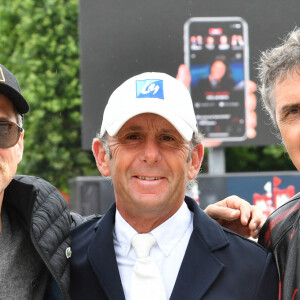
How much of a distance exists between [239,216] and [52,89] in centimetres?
847

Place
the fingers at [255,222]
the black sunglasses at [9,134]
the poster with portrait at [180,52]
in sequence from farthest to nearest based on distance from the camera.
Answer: the poster with portrait at [180,52], the fingers at [255,222], the black sunglasses at [9,134]

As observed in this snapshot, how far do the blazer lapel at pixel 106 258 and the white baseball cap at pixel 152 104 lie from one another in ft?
1.37

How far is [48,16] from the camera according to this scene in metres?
11.7

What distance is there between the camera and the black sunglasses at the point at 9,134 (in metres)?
3.03

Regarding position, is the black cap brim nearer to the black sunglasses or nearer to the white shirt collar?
the black sunglasses

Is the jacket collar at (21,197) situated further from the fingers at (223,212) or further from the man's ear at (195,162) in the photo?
the fingers at (223,212)

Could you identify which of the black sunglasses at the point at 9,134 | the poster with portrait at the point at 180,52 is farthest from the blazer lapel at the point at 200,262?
the poster with portrait at the point at 180,52

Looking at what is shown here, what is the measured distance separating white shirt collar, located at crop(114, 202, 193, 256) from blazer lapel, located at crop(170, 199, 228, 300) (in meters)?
0.06

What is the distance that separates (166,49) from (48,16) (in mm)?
4327

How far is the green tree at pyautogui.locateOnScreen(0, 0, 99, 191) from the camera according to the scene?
37.9 feet

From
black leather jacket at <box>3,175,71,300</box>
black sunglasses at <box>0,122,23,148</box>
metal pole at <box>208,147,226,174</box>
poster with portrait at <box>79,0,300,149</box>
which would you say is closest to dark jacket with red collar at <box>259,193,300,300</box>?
black leather jacket at <box>3,175,71,300</box>

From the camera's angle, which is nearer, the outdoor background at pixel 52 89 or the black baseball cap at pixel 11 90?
the black baseball cap at pixel 11 90

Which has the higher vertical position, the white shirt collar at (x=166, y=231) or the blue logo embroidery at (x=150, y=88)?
the blue logo embroidery at (x=150, y=88)

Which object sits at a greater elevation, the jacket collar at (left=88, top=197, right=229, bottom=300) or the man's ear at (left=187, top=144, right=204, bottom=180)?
the man's ear at (left=187, top=144, right=204, bottom=180)
